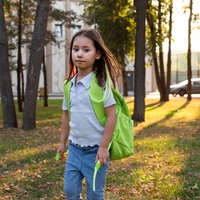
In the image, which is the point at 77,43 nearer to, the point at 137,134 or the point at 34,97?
the point at 137,134

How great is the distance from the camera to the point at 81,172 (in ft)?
12.2

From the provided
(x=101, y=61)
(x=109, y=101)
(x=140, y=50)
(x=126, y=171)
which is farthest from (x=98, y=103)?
(x=140, y=50)

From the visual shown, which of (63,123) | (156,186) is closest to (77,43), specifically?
(63,123)

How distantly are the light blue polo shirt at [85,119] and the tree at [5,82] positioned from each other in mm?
9775

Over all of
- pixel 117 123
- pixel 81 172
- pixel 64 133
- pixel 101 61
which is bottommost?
pixel 81 172

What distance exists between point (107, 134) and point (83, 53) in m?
0.70

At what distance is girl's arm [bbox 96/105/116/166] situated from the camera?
11.7 ft

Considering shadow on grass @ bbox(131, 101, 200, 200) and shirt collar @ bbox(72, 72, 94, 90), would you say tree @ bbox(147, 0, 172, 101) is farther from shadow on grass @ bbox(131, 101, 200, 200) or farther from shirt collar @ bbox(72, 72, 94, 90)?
shirt collar @ bbox(72, 72, 94, 90)

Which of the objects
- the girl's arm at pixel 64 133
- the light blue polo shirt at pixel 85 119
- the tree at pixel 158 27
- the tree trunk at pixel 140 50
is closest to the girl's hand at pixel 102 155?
the light blue polo shirt at pixel 85 119

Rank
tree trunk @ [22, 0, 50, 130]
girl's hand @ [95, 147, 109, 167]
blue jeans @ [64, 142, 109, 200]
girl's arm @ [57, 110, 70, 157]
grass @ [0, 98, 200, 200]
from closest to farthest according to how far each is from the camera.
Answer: girl's hand @ [95, 147, 109, 167] → blue jeans @ [64, 142, 109, 200] → girl's arm @ [57, 110, 70, 157] → grass @ [0, 98, 200, 200] → tree trunk @ [22, 0, 50, 130]

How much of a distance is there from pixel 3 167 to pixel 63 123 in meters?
3.67

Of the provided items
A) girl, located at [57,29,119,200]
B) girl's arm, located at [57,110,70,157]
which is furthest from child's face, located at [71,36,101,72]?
girl's arm, located at [57,110,70,157]

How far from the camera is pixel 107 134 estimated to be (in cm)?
360

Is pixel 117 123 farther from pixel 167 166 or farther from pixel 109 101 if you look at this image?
pixel 167 166
